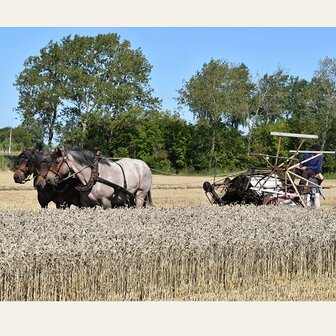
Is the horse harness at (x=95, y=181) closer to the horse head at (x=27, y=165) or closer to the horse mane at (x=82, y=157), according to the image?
the horse mane at (x=82, y=157)

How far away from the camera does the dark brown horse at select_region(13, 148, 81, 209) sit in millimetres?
13086

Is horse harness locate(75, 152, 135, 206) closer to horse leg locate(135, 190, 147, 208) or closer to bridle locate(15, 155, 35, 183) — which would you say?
horse leg locate(135, 190, 147, 208)


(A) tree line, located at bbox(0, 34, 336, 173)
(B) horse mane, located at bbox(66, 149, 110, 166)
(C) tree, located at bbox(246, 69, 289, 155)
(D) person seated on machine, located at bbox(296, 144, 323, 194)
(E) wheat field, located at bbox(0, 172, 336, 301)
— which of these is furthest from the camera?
(C) tree, located at bbox(246, 69, 289, 155)

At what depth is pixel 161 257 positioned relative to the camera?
8773 millimetres

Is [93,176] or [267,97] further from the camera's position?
[267,97]

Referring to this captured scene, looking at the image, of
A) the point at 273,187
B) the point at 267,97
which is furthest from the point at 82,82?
the point at 273,187

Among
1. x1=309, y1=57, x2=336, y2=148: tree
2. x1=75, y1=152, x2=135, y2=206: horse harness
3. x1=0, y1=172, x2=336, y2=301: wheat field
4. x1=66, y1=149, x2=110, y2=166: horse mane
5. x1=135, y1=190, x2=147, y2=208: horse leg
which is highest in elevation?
x1=309, y1=57, x2=336, y2=148: tree

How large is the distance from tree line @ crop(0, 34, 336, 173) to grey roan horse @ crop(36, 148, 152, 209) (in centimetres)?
3535

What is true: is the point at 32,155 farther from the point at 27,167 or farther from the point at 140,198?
the point at 140,198

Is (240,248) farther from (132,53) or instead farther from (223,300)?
(132,53)

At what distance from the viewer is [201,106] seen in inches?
2238

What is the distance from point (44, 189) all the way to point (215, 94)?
4402 centimetres

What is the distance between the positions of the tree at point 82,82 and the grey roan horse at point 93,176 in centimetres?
4006

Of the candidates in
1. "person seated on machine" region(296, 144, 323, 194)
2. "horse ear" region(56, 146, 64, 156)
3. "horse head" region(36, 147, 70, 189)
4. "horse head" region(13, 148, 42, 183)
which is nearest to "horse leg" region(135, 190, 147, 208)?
"horse head" region(36, 147, 70, 189)
